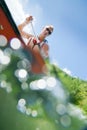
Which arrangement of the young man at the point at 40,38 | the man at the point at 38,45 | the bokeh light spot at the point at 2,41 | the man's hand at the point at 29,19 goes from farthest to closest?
the man's hand at the point at 29,19, the young man at the point at 40,38, the man at the point at 38,45, the bokeh light spot at the point at 2,41

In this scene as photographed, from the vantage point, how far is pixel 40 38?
395 cm

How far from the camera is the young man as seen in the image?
→ 149 inches

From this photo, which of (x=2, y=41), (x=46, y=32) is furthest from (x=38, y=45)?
(x=2, y=41)

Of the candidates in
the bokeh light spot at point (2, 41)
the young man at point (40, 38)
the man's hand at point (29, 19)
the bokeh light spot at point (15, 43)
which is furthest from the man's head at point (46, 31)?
the bokeh light spot at point (2, 41)

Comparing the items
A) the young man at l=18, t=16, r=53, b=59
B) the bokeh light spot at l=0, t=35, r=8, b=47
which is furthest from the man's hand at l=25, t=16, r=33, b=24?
the bokeh light spot at l=0, t=35, r=8, b=47

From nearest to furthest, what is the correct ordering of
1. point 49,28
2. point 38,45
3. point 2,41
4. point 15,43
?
1. point 2,41
2. point 15,43
3. point 38,45
4. point 49,28

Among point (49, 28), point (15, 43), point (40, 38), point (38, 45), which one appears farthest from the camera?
point (49, 28)

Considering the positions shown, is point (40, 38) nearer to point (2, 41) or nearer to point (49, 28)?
point (49, 28)

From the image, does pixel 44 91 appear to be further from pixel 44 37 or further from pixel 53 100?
pixel 44 37

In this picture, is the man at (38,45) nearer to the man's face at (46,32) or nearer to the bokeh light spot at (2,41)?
the man's face at (46,32)

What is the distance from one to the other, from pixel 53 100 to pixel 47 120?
9.5 inches

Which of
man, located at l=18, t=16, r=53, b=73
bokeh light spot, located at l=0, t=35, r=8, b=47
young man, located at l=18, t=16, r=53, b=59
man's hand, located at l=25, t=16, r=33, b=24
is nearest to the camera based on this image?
bokeh light spot, located at l=0, t=35, r=8, b=47

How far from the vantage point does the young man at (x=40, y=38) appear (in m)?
3.79

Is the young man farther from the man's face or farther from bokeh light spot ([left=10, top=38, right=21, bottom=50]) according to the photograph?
bokeh light spot ([left=10, top=38, right=21, bottom=50])
